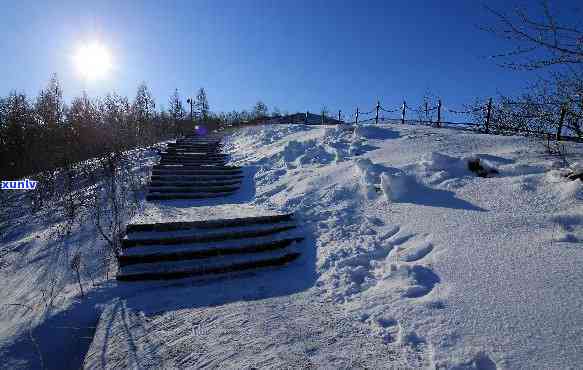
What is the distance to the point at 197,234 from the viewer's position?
4559 millimetres

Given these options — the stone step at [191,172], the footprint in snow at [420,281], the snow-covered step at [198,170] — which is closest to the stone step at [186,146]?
the snow-covered step at [198,170]

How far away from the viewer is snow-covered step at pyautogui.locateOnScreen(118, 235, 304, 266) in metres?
4.10

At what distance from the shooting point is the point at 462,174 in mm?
5328

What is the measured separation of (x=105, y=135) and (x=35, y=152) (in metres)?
4.42

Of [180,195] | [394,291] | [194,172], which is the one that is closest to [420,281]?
[394,291]

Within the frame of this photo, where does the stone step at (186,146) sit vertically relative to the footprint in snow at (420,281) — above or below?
above

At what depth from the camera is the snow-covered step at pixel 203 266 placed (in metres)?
3.93

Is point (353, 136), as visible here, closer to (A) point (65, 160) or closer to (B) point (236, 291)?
(B) point (236, 291)

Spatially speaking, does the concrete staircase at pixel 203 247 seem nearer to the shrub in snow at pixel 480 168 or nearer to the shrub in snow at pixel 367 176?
A: the shrub in snow at pixel 367 176

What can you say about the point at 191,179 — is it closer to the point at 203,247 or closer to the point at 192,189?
the point at 192,189

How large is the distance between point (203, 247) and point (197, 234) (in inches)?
11.0

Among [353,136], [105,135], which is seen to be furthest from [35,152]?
[353,136]

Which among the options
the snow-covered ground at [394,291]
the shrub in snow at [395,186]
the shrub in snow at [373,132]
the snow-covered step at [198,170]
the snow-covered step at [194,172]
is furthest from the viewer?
the shrub in snow at [373,132]

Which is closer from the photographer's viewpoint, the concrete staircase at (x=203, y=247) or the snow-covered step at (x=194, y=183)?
the concrete staircase at (x=203, y=247)
